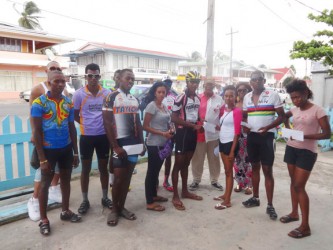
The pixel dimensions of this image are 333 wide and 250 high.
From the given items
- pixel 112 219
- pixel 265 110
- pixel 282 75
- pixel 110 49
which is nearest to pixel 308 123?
pixel 265 110

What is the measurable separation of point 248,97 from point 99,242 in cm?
255

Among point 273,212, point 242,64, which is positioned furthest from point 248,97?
point 242,64

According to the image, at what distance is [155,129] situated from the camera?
333cm

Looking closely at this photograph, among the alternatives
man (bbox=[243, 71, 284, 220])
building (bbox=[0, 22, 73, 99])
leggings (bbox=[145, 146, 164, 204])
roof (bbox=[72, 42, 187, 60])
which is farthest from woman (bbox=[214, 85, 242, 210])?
roof (bbox=[72, 42, 187, 60])

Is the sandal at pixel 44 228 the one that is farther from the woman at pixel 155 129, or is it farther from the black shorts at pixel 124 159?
the woman at pixel 155 129

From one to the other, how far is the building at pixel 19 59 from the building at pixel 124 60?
4.71 metres

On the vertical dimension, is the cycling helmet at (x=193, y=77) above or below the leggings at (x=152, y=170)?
above

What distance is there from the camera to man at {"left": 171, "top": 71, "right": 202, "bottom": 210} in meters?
3.62

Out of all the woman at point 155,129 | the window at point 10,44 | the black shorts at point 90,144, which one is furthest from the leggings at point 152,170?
the window at point 10,44

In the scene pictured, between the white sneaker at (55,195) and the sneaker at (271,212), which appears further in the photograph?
the white sneaker at (55,195)

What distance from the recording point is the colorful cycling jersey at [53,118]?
2689mm

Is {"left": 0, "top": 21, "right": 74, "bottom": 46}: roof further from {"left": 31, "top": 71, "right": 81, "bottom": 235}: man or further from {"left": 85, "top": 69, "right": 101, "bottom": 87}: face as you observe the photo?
{"left": 31, "top": 71, "right": 81, "bottom": 235}: man

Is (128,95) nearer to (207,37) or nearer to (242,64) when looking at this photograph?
(207,37)

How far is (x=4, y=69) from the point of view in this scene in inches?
885
